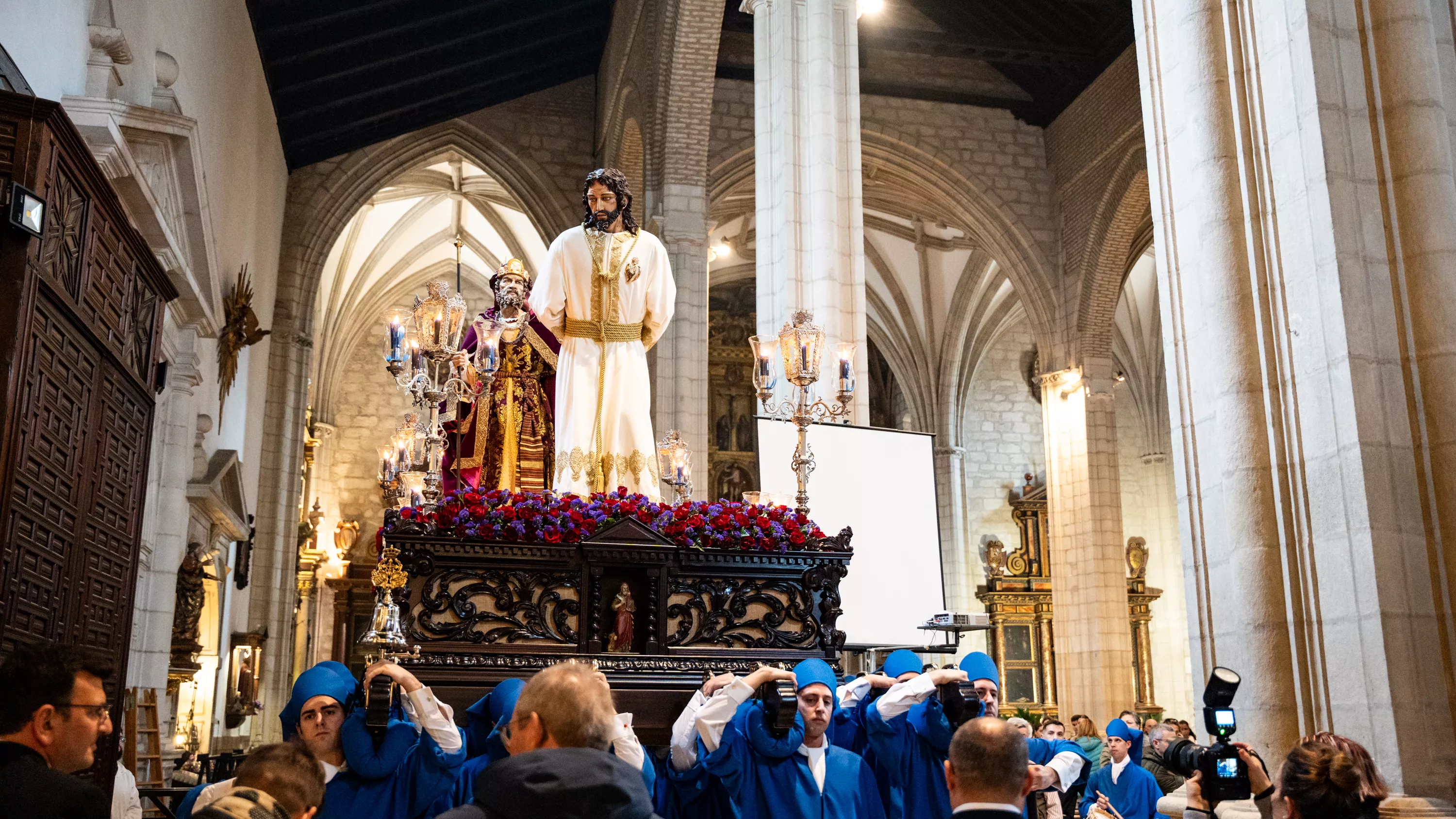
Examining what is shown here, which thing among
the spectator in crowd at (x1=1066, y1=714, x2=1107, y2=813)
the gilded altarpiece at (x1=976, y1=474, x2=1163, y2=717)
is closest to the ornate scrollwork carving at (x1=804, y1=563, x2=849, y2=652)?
the spectator in crowd at (x1=1066, y1=714, x2=1107, y2=813)

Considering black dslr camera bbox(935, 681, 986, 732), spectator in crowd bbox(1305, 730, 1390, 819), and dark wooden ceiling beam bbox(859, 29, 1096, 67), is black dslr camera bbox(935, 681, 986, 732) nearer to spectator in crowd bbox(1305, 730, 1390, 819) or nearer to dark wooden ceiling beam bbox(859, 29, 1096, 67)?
spectator in crowd bbox(1305, 730, 1390, 819)

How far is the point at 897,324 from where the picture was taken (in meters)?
24.4

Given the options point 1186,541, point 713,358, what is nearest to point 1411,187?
point 1186,541

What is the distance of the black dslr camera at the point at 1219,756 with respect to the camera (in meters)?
2.99

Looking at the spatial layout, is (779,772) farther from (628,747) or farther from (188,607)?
(188,607)

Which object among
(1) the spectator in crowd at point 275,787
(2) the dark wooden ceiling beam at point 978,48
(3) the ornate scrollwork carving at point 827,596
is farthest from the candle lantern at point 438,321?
(2) the dark wooden ceiling beam at point 978,48

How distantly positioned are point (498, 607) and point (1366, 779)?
10.1ft

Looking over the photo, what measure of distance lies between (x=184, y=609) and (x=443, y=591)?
7.72 m

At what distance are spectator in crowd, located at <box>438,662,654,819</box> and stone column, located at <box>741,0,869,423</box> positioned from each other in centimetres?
613

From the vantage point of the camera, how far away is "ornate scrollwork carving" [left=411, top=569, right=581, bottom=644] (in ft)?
15.4

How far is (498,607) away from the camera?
478cm

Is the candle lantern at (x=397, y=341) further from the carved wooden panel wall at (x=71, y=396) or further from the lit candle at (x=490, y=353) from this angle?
the carved wooden panel wall at (x=71, y=396)

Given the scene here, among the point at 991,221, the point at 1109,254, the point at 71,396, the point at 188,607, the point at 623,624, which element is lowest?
the point at 623,624

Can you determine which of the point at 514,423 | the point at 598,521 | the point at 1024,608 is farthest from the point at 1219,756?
the point at 1024,608
